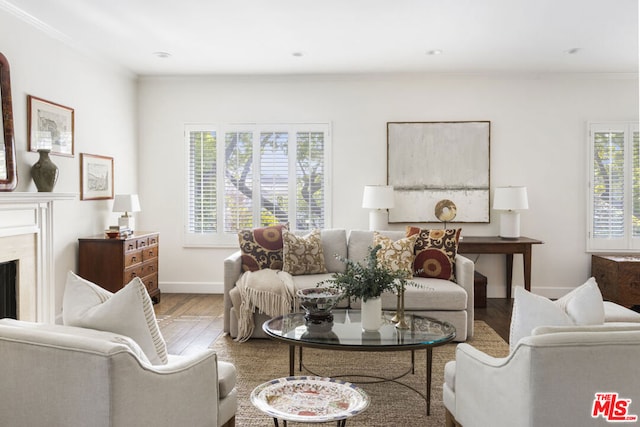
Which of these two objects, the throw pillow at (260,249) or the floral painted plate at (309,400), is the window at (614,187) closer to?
the throw pillow at (260,249)

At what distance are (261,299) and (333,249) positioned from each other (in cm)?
101

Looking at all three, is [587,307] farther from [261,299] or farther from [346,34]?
[346,34]

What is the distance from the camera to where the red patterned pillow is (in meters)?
4.39

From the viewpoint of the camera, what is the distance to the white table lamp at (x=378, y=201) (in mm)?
5418

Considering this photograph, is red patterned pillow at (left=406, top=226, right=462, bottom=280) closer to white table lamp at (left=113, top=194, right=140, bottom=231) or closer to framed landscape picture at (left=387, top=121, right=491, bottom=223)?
framed landscape picture at (left=387, top=121, right=491, bottom=223)

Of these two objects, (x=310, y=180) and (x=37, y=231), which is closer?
(x=37, y=231)

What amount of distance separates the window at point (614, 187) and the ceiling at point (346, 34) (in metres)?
0.76

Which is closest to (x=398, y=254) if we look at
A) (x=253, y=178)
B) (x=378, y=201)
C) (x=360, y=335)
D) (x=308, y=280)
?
(x=308, y=280)

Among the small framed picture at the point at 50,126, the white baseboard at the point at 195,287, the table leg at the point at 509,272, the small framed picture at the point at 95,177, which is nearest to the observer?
the small framed picture at the point at 50,126

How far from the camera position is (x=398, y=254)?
433 cm

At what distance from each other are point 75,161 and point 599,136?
579 cm

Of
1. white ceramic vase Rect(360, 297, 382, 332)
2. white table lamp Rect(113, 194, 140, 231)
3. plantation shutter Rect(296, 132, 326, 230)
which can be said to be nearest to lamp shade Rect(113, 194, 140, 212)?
white table lamp Rect(113, 194, 140, 231)

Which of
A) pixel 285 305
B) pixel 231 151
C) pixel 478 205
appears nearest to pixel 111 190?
pixel 231 151

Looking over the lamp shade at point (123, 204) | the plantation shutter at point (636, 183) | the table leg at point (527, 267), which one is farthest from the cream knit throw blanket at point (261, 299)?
the plantation shutter at point (636, 183)
